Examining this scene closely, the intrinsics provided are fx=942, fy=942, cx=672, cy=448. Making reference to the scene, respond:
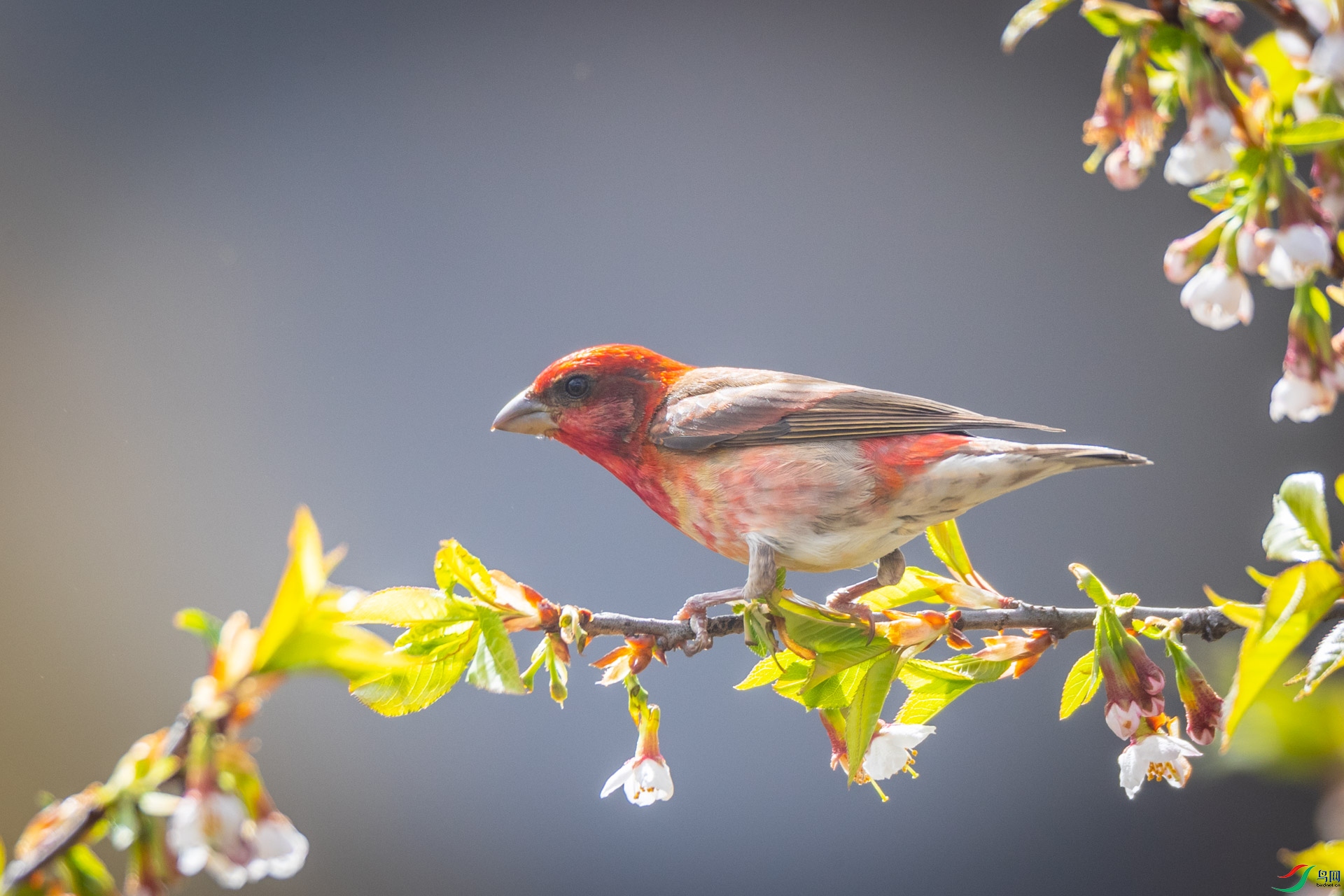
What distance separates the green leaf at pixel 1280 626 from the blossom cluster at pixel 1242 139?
0.08 metres

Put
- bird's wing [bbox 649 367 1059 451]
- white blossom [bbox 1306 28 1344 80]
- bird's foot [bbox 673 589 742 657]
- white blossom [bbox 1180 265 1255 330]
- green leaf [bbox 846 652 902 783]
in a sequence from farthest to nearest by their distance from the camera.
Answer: bird's wing [bbox 649 367 1059 451]
bird's foot [bbox 673 589 742 657]
green leaf [bbox 846 652 902 783]
white blossom [bbox 1180 265 1255 330]
white blossom [bbox 1306 28 1344 80]

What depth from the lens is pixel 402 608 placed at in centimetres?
71

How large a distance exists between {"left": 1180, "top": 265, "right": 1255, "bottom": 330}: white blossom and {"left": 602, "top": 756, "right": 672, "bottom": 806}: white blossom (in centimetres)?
54

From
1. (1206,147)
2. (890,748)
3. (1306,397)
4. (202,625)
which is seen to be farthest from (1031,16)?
(890,748)

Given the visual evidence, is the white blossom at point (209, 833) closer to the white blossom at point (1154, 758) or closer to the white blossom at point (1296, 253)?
the white blossom at point (1296, 253)

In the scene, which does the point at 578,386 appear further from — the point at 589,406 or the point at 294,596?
the point at 294,596

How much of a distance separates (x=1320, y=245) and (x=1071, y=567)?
0.42m

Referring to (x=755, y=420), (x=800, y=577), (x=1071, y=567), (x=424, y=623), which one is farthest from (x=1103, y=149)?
(x=800, y=577)

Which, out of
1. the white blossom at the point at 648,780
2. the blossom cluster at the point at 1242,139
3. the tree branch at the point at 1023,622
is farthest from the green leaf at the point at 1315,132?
the white blossom at the point at 648,780

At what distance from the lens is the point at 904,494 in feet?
3.53

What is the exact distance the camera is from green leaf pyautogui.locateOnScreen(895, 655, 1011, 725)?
81cm

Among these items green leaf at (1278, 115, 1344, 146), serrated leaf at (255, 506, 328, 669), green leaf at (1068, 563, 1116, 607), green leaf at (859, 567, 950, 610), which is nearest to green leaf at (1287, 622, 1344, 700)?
green leaf at (1068, 563, 1116, 607)

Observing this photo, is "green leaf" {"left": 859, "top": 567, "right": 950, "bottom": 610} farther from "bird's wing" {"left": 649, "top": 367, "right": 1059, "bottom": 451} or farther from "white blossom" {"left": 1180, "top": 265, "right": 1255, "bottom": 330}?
"white blossom" {"left": 1180, "top": 265, "right": 1255, "bottom": 330}

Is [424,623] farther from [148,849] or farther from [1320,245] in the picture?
[1320,245]
